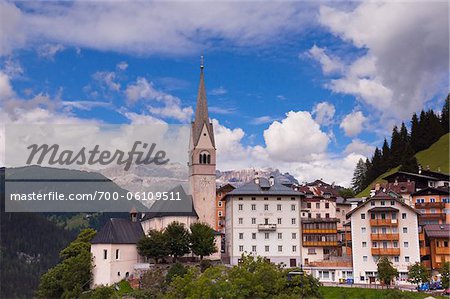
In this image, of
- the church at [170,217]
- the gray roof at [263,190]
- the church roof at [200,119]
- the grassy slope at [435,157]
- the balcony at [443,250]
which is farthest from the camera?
the grassy slope at [435,157]

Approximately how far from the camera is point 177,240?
6794 cm

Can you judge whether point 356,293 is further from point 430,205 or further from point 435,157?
point 435,157

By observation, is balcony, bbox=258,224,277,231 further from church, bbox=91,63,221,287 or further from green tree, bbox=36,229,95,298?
green tree, bbox=36,229,95,298

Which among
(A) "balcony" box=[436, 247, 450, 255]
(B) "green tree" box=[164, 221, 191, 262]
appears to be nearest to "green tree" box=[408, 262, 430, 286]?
(A) "balcony" box=[436, 247, 450, 255]

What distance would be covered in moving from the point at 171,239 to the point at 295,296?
98.1ft

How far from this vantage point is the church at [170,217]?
67.9 metres

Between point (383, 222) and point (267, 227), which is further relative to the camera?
point (267, 227)

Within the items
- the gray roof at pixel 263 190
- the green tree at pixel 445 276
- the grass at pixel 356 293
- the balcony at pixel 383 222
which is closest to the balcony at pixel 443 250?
the balcony at pixel 383 222

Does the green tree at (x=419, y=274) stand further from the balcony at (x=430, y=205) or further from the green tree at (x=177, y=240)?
the green tree at (x=177, y=240)

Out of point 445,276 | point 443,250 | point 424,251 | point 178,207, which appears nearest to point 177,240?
point 178,207

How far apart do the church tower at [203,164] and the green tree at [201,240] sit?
36.0ft

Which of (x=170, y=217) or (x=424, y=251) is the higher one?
A: (x=170, y=217)

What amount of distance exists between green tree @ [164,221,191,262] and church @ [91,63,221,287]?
17.4 feet

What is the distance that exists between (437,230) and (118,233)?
4415 centimetres
